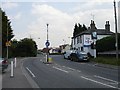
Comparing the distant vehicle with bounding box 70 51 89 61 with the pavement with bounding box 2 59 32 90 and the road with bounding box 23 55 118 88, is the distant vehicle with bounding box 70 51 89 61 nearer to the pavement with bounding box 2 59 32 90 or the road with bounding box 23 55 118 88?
the road with bounding box 23 55 118 88

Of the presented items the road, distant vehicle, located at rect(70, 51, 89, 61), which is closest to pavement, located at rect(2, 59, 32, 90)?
the road

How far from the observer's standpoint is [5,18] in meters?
→ 66.9

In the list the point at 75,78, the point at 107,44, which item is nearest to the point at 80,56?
the point at 107,44

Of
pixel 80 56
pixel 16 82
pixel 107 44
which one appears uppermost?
pixel 107 44

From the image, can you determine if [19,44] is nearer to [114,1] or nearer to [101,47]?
[101,47]

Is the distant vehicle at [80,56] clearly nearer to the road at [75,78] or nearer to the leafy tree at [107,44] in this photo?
the leafy tree at [107,44]

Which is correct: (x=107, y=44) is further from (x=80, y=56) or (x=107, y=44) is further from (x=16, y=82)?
(x=16, y=82)

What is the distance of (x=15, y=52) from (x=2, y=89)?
243 feet

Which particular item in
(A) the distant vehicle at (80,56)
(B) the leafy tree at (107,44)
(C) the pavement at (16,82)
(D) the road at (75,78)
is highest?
(B) the leafy tree at (107,44)

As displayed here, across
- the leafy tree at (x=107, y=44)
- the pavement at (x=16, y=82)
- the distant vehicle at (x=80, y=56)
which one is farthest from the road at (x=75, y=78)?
the leafy tree at (x=107, y=44)

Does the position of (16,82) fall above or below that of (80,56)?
below

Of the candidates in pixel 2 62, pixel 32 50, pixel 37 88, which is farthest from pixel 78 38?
pixel 37 88

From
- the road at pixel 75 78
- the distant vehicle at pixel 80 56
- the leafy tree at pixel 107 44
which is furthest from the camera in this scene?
the leafy tree at pixel 107 44

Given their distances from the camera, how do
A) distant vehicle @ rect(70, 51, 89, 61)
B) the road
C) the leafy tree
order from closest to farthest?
the road, distant vehicle @ rect(70, 51, 89, 61), the leafy tree
